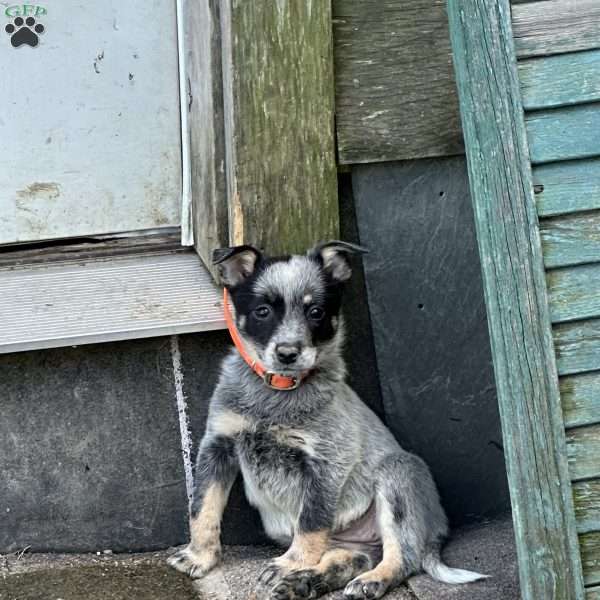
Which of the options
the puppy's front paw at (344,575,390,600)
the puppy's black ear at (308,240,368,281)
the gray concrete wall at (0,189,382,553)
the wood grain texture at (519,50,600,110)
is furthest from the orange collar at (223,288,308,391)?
the wood grain texture at (519,50,600,110)

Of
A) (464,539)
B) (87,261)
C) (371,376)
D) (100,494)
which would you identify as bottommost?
(464,539)

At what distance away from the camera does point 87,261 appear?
467 cm

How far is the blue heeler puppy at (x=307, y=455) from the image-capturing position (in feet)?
13.7

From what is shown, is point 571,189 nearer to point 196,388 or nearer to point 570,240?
point 570,240

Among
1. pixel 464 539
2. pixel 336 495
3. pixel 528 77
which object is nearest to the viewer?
pixel 528 77

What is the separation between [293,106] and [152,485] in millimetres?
1728

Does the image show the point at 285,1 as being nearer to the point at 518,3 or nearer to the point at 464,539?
the point at 518,3

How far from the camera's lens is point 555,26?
3422 mm

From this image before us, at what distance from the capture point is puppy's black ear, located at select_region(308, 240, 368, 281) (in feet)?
13.9

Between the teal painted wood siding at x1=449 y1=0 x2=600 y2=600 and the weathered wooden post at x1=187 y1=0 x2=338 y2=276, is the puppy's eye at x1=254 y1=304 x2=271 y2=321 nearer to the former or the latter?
the weathered wooden post at x1=187 y1=0 x2=338 y2=276

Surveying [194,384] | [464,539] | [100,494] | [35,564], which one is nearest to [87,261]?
[194,384]

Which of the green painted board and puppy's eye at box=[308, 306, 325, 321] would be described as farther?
puppy's eye at box=[308, 306, 325, 321]

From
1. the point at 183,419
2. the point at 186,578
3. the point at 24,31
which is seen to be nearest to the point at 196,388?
the point at 183,419

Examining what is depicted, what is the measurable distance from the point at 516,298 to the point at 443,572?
→ 4.34ft
